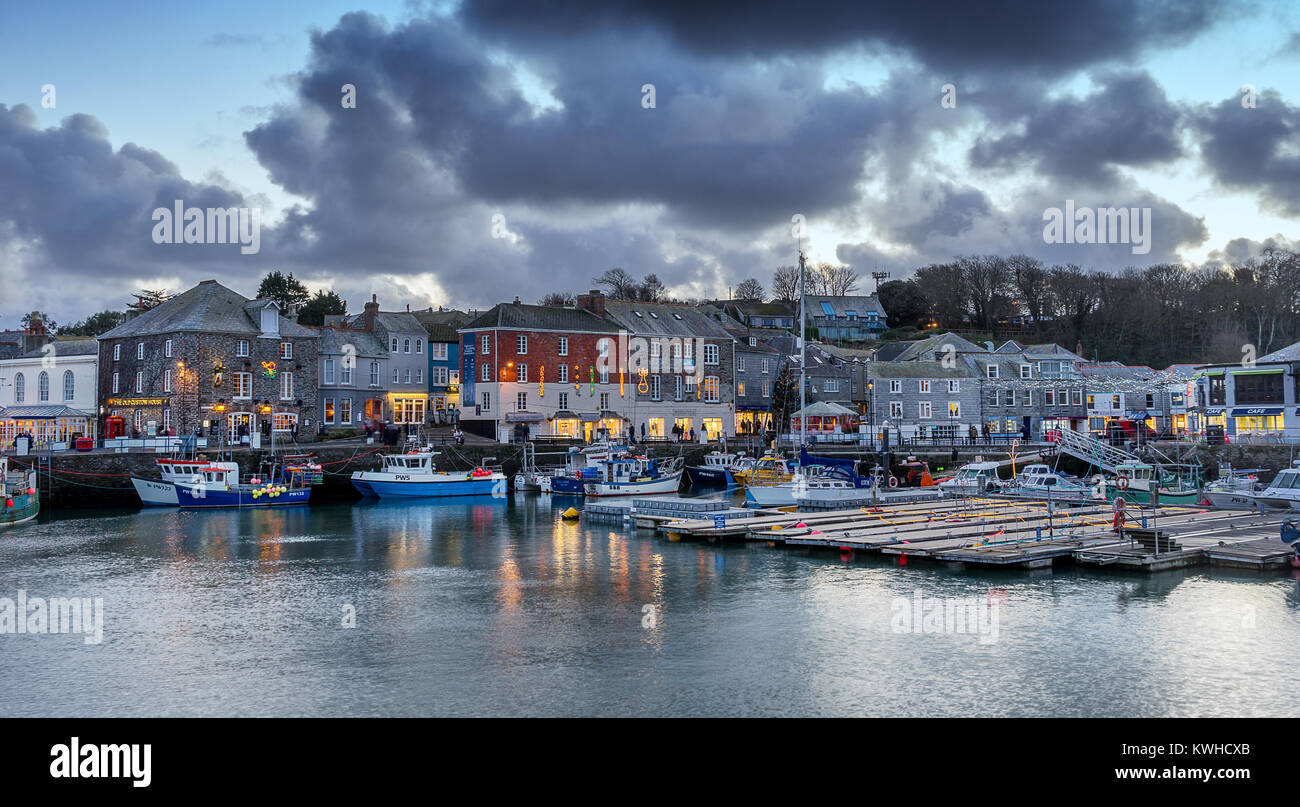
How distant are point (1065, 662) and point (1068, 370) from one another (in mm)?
63978

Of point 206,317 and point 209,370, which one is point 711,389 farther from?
point 206,317

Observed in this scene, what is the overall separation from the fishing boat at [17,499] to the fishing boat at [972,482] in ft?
135

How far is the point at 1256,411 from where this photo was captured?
2475 inches

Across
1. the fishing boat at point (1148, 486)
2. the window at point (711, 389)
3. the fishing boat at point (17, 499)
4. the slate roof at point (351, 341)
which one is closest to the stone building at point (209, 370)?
the slate roof at point (351, 341)

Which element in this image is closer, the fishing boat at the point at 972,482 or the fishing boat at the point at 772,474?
the fishing boat at the point at 772,474

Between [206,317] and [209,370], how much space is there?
347 centimetres

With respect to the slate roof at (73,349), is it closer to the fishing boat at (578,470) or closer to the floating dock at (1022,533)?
the fishing boat at (578,470)

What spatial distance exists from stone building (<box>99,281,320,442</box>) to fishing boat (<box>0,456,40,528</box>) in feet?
47.2

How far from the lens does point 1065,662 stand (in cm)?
1923

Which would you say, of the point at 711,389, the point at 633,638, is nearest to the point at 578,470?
the point at 711,389

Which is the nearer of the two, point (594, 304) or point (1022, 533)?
point (1022, 533)

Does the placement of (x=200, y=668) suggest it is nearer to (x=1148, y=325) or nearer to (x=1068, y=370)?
Result: (x=1068, y=370)

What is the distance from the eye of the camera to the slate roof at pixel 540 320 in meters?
75.9
